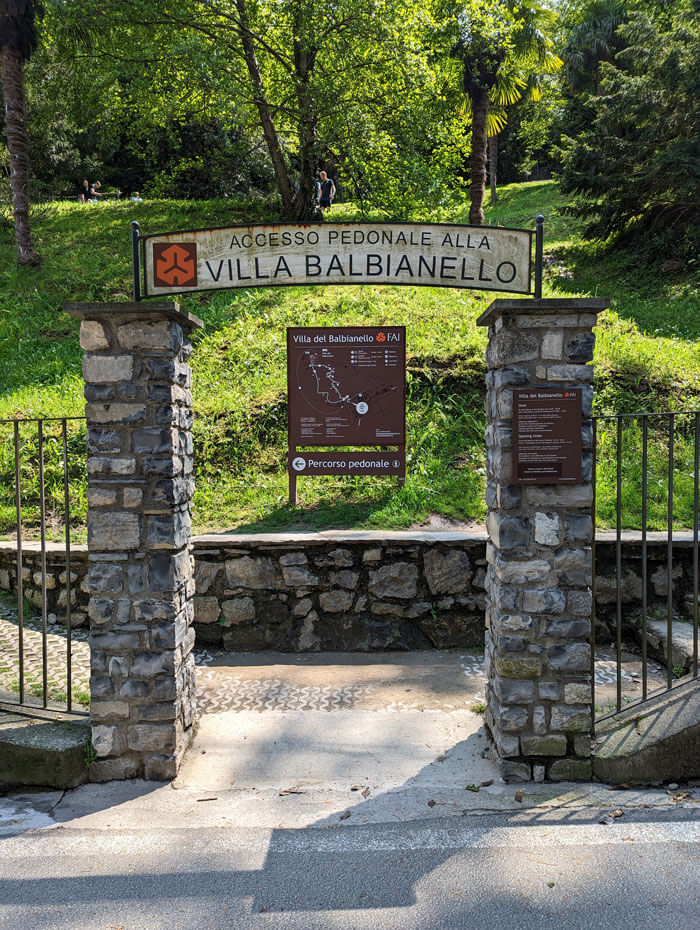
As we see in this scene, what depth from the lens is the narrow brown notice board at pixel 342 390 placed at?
639 cm

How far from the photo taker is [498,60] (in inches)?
612

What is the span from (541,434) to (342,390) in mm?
3154

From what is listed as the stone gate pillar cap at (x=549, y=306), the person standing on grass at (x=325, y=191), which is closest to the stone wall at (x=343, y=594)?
the stone gate pillar cap at (x=549, y=306)

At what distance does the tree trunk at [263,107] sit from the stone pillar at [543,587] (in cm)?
1217

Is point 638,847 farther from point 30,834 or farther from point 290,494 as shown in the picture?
point 290,494

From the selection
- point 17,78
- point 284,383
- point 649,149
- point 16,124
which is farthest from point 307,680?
point 649,149

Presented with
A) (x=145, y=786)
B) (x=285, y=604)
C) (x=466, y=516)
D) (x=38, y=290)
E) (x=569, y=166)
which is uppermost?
(x=569, y=166)

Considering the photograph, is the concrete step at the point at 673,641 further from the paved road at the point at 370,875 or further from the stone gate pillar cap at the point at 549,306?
the stone gate pillar cap at the point at 549,306

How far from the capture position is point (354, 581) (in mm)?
5551

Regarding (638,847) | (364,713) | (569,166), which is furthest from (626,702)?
(569,166)

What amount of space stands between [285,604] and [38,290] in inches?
436

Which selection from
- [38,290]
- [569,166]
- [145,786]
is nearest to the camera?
[145,786]

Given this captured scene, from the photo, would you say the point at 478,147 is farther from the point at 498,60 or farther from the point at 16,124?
the point at 16,124

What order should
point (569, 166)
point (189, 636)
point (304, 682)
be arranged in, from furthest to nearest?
point (569, 166) < point (304, 682) < point (189, 636)
